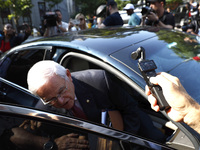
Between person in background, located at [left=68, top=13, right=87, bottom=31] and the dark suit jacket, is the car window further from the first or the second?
person in background, located at [left=68, top=13, right=87, bottom=31]

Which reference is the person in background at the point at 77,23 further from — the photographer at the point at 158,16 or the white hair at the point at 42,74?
the white hair at the point at 42,74

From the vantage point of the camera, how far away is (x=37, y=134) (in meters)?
0.89

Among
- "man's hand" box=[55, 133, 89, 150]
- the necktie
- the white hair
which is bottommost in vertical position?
the necktie

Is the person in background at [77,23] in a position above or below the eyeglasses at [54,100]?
above

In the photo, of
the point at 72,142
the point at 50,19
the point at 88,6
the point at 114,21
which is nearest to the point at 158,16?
the point at 114,21

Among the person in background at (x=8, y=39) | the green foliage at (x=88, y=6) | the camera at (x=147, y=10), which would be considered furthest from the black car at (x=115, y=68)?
the green foliage at (x=88, y=6)

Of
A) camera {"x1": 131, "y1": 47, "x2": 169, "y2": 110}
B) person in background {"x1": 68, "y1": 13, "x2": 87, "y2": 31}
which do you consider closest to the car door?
camera {"x1": 131, "y1": 47, "x2": 169, "y2": 110}

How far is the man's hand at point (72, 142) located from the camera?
0.90 meters

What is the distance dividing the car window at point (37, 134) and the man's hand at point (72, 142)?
0.4 inches

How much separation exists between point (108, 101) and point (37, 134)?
3.28 feet

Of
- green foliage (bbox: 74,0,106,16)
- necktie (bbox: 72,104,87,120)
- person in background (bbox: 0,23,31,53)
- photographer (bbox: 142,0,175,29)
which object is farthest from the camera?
green foliage (bbox: 74,0,106,16)

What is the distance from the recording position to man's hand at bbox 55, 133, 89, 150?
0.90m

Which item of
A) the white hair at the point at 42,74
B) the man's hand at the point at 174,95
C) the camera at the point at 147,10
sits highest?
the camera at the point at 147,10

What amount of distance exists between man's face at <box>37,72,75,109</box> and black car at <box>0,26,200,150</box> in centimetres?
32
